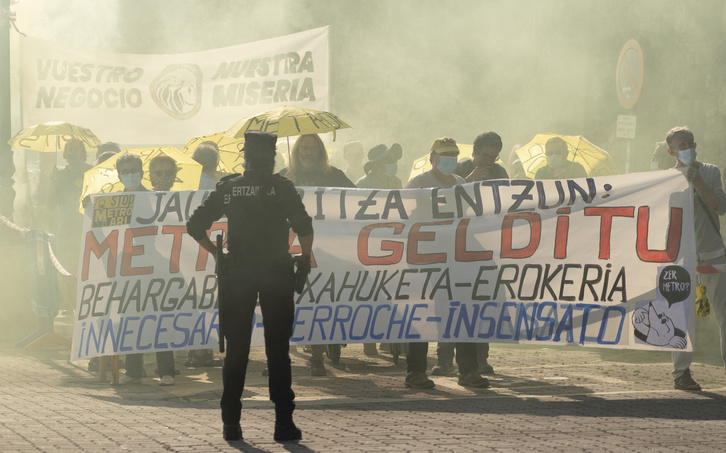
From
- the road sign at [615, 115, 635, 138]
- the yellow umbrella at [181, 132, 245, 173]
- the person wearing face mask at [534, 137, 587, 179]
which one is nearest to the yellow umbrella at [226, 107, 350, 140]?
the yellow umbrella at [181, 132, 245, 173]

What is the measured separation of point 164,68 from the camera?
50.8 feet

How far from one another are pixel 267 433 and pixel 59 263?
488cm

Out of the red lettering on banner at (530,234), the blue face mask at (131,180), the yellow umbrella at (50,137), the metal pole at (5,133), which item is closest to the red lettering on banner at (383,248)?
the red lettering on banner at (530,234)

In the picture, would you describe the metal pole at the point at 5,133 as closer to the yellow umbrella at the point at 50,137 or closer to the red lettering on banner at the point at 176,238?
the yellow umbrella at the point at 50,137

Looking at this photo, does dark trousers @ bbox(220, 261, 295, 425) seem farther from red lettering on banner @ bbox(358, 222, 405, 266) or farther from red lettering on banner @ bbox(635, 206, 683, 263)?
red lettering on banner @ bbox(635, 206, 683, 263)

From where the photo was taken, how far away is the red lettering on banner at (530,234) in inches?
325

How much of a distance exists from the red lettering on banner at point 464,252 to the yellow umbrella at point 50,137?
7.05 m

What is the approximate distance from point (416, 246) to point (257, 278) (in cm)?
243

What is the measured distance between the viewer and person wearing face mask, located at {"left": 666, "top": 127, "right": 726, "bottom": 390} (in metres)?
8.09

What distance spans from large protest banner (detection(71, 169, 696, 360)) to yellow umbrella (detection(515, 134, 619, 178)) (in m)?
4.21

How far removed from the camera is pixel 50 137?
1473 cm

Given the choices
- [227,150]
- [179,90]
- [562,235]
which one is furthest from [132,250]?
[179,90]

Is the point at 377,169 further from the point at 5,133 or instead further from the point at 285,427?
the point at 285,427

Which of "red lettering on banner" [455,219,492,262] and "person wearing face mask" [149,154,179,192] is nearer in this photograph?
"red lettering on banner" [455,219,492,262]
